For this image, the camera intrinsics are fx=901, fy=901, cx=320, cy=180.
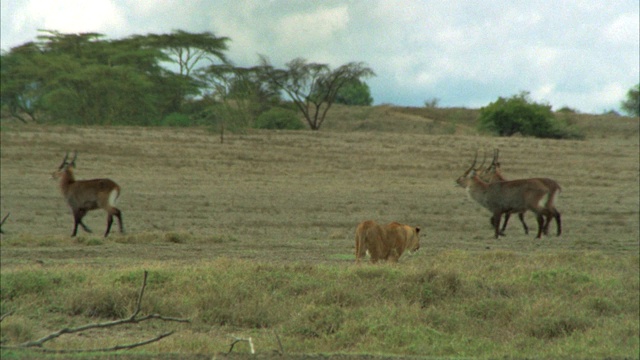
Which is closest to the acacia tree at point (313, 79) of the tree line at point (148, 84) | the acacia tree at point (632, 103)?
the tree line at point (148, 84)

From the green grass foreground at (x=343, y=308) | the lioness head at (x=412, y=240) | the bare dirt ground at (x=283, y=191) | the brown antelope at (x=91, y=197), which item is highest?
the lioness head at (x=412, y=240)

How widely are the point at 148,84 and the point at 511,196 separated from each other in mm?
24545

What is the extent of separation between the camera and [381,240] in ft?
35.5

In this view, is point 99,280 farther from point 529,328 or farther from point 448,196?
point 448,196

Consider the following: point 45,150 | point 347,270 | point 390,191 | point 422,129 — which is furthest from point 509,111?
point 347,270

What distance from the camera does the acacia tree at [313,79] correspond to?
4447cm

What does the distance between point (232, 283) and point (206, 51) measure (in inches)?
1465

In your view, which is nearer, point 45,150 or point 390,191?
point 390,191

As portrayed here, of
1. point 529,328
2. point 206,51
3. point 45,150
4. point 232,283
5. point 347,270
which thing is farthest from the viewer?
point 206,51

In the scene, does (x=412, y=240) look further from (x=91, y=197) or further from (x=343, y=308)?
(x=91, y=197)

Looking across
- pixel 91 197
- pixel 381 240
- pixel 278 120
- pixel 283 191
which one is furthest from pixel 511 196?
pixel 278 120

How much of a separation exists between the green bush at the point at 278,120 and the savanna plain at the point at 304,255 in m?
7.51

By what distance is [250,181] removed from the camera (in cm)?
2395

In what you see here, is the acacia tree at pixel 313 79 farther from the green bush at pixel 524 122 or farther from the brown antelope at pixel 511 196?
the brown antelope at pixel 511 196
